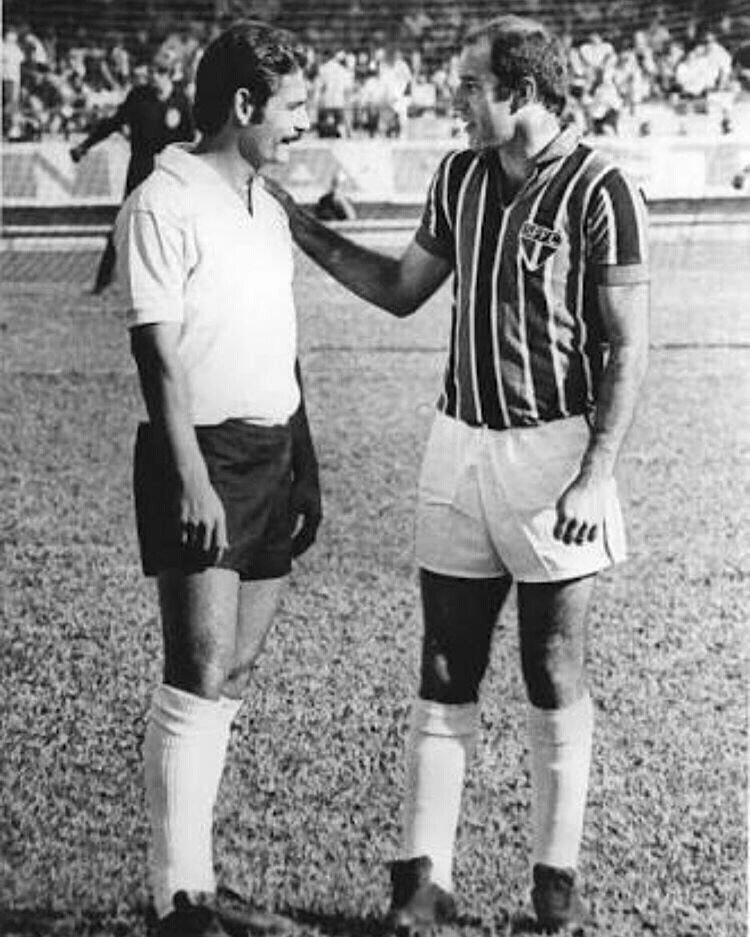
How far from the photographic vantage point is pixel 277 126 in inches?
112

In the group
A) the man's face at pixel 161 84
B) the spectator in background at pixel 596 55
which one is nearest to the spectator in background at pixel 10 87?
the man's face at pixel 161 84

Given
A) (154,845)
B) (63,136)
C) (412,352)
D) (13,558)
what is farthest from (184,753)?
(63,136)

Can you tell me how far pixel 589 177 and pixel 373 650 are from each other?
2.11m

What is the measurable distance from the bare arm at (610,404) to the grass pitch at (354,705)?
0.72m

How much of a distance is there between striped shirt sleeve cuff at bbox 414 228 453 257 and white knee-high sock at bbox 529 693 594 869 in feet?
2.60

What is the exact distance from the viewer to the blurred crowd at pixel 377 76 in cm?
1888

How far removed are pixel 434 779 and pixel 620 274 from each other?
912 mm

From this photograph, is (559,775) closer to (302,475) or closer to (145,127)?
(302,475)

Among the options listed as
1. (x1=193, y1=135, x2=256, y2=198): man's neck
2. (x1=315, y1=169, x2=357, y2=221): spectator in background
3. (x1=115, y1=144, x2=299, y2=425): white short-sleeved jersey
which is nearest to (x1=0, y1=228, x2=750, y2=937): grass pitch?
(x1=115, y1=144, x2=299, y2=425): white short-sleeved jersey

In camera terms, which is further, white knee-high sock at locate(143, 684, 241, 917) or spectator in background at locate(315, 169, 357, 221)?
spectator in background at locate(315, 169, 357, 221)

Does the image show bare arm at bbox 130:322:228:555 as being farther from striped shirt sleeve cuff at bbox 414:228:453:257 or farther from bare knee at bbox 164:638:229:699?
striped shirt sleeve cuff at bbox 414:228:453:257

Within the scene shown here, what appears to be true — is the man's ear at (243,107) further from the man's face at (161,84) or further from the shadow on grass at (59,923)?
the man's face at (161,84)

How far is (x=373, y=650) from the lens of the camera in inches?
184

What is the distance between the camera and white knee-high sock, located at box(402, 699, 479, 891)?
Answer: 10.0ft
